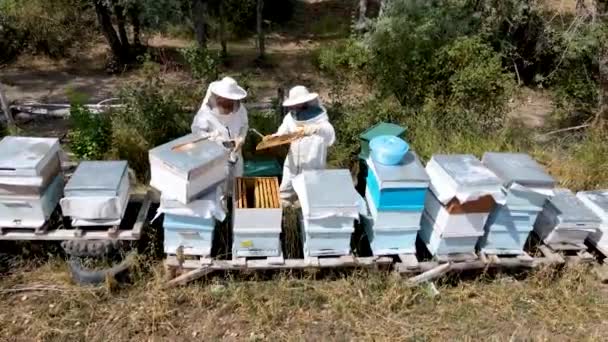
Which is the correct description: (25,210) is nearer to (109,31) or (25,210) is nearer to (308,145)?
(308,145)

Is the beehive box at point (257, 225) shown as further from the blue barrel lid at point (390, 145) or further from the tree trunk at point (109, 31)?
the tree trunk at point (109, 31)

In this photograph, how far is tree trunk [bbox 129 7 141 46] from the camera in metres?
9.79

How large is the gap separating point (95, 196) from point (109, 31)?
7.04 meters

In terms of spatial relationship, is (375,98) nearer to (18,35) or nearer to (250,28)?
(250,28)

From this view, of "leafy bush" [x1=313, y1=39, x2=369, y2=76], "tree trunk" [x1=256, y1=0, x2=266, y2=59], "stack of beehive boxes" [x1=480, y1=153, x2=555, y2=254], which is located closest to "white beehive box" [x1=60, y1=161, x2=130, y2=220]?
"stack of beehive boxes" [x1=480, y1=153, x2=555, y2=254]

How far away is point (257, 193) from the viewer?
13.7 feet

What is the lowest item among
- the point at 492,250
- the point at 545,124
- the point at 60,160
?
the point at 545,124

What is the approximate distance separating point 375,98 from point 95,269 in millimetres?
4034

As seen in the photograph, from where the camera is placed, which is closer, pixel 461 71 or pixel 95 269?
pixel 95 269

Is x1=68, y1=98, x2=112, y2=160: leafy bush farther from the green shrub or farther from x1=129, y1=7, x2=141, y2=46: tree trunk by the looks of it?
the green shrub

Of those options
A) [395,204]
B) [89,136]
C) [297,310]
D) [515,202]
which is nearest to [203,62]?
[89,136]

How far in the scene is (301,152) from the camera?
4484mm

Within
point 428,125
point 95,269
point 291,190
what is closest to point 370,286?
point 291,190

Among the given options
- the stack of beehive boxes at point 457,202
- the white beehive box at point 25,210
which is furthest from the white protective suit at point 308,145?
the white beehive box at point 25,210
